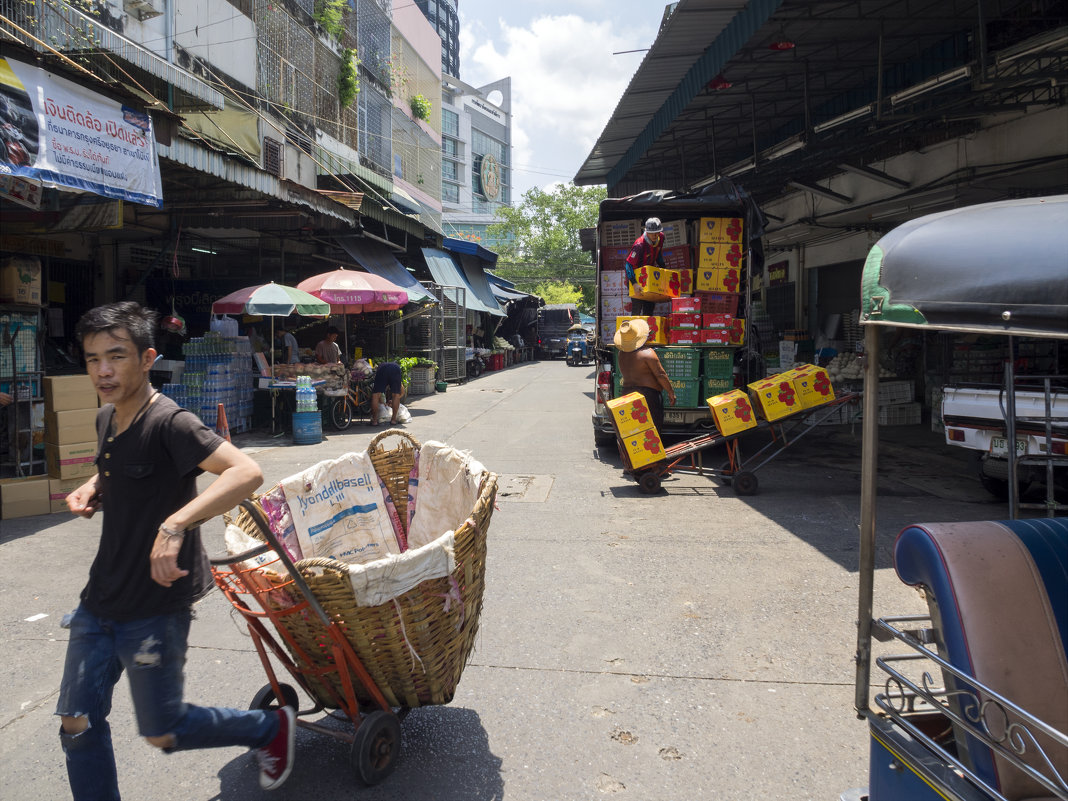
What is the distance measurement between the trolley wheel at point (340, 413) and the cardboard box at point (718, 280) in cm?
659

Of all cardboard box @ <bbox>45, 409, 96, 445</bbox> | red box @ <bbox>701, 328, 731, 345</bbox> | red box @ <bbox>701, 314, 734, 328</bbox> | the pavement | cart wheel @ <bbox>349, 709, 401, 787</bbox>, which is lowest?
the pavement

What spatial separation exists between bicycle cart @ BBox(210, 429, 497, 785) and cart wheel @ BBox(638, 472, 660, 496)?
5.17 metres

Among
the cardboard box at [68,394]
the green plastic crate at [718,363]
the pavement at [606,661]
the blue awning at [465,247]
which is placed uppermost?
the blue awning at [465,247]

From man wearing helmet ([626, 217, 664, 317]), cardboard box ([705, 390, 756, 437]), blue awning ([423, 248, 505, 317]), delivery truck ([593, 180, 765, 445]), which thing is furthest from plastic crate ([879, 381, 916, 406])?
blue awning ([423, 248, 505, 317])

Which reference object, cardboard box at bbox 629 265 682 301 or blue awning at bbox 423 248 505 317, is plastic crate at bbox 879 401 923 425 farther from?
blue awning at bbox 423 248 505 317

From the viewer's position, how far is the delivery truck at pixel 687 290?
988 cm

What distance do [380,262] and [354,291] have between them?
5500 millimetres

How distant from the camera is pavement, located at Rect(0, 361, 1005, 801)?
312cm

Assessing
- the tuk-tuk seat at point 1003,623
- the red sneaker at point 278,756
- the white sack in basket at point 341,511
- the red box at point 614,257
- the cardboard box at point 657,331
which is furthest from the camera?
the red box at point 614,257

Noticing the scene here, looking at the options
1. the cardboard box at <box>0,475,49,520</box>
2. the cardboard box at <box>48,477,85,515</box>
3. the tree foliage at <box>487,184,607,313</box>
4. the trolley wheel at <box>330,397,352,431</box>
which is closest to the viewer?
the cardboard box at <box>0,475,49,520</box>

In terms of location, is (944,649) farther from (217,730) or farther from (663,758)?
(217,730)

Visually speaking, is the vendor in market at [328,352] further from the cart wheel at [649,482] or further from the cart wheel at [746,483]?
the cart wheel at [746,483]

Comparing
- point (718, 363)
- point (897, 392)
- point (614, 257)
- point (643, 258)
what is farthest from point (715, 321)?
point (897, 392)

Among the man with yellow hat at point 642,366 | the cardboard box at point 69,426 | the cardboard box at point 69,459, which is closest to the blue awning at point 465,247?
the man with yellow hat at point 642,366
